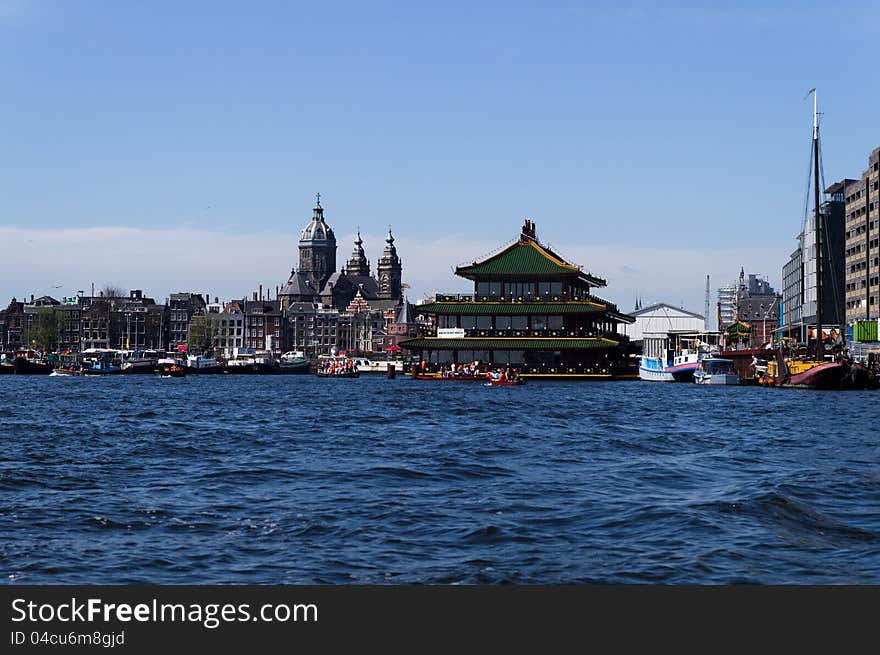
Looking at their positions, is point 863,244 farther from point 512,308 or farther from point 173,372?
point 173,372

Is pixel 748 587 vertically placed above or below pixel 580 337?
below

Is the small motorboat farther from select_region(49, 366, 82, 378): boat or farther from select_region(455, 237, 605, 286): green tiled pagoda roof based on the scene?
select_region(455, 237, 605, 286): green tiled pagoda roof

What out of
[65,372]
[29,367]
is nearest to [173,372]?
[65,372]

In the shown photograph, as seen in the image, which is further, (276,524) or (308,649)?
(276,524)

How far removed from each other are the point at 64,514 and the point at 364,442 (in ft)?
61.7

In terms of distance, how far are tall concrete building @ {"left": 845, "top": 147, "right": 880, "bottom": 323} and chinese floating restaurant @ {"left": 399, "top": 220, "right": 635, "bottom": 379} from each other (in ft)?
104

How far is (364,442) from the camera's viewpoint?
4109cm

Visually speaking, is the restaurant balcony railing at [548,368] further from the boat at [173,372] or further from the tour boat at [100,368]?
the tour boat at [100,368]

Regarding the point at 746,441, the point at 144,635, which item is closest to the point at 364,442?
the point at 746,441

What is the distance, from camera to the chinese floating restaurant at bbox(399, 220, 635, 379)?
132875mm

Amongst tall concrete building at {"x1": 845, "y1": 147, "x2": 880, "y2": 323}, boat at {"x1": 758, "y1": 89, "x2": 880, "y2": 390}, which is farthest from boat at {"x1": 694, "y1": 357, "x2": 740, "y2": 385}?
tall concrete building at {"x1": 845, "y1": 147, "x2": 880, "y2": 323}

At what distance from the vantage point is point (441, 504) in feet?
80.7

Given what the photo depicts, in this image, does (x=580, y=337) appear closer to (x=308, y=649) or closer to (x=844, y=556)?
(x=844, y=556)

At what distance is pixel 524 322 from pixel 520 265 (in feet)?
23.9
